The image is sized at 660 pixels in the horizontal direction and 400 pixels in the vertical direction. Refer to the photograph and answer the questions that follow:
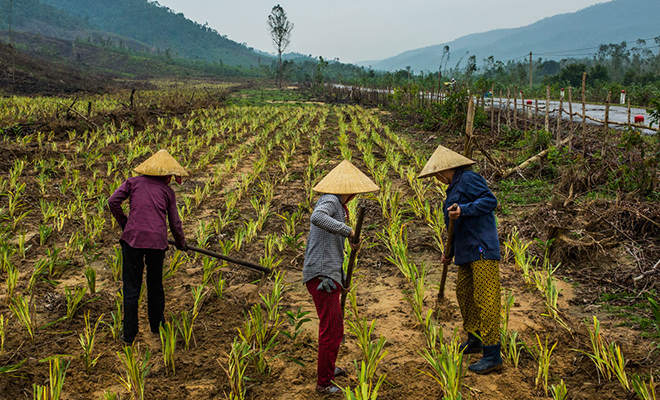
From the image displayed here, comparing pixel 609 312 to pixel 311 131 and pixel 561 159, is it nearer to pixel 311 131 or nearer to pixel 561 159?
pixel 561 159

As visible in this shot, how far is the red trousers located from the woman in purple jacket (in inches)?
52.1

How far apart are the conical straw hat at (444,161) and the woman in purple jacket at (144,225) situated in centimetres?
191

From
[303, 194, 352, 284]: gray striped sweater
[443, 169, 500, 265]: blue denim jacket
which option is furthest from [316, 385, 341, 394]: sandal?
[443, 169, 500, 265]: blue denim jacket

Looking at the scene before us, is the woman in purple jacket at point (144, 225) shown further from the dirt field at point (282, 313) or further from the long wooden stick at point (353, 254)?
the long wooden stick at point (353, 254)

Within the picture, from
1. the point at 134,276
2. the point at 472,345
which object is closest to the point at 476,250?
the point at 472,345

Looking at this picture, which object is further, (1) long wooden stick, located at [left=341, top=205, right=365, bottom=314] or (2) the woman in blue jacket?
(2) the woman in blue jacket

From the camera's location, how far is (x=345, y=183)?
2.63m

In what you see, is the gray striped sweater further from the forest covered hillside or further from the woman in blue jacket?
the forest covered hillside

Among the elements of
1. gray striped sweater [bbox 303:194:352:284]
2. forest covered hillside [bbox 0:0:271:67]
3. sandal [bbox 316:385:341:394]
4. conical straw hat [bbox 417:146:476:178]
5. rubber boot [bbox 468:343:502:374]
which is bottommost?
sandal [bbox 316:385:341:394]

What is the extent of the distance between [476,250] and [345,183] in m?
1.04

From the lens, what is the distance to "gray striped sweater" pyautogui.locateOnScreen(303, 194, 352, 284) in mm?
2500

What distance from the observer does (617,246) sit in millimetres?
4555

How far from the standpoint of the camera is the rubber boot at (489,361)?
110 inches

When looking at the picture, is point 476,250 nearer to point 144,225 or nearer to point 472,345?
point 472,345
